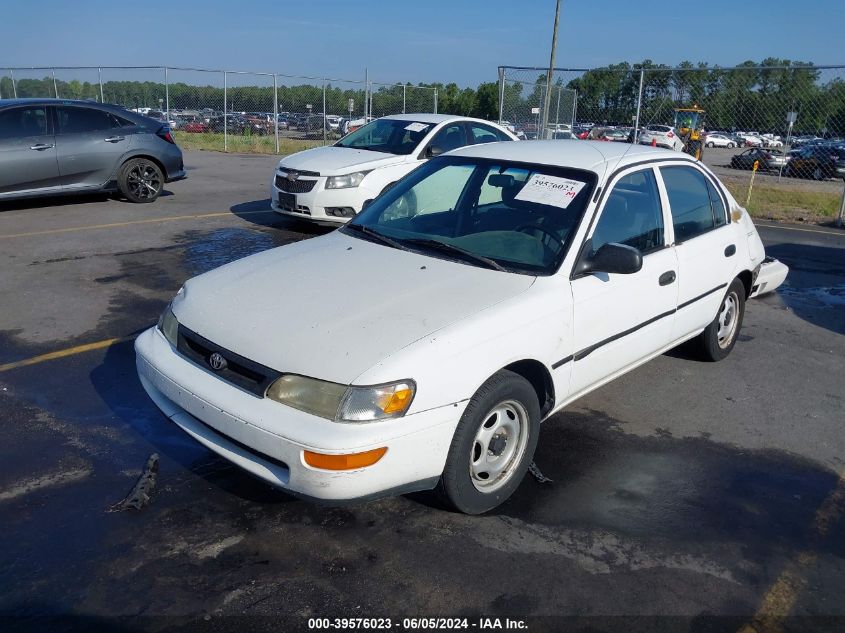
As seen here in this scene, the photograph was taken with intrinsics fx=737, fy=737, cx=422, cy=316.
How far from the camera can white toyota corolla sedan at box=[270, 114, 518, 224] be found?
9531 mm

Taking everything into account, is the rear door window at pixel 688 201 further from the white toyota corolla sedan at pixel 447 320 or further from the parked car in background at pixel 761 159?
the parked car in background at pixel 761 159

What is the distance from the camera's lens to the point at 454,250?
407 cm

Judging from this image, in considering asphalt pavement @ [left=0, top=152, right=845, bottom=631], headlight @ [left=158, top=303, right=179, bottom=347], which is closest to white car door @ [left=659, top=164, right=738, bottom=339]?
asphalt pavement @ [left=0, top=152, right=845, bottom=631]

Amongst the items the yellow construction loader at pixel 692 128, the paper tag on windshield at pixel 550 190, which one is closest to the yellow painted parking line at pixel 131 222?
the paper tag on windshield at pixel 550 190

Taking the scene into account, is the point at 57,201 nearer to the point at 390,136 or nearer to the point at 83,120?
the point at 83,120

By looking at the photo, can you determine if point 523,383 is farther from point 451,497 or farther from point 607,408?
point 607,408

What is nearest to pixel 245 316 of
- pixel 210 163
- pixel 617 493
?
pixel 617 493

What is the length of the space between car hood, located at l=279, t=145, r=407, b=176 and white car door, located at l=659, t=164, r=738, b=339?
528cm

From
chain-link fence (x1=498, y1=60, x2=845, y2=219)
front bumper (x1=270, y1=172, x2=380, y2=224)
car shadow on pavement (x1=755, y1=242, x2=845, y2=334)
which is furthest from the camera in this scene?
chain-link fence (x1=498, y1=60, x2=845, y2=219)

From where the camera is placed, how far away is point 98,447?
399 cm

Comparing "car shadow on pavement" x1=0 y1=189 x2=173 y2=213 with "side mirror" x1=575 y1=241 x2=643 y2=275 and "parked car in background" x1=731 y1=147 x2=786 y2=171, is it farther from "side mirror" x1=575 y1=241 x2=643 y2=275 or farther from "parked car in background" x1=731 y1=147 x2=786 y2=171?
"parked car in background" x1=731 y1=147 x2=786 y2=171

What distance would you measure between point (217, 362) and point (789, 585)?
2.64 m

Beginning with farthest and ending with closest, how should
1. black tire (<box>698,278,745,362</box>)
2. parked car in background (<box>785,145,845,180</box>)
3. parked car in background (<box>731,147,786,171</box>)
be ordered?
parked car in background (<box>731,147,786,171</box>)
parked car in background (<box>785,145,845,180</box>)
black tire (<box>698,278,745,362</box>)

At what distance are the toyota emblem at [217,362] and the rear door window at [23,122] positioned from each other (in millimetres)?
8550
